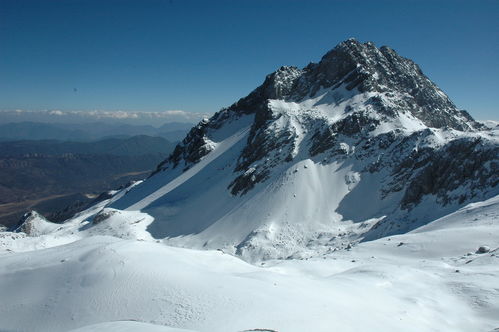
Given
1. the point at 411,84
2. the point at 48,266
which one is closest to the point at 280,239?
the point at 48,266

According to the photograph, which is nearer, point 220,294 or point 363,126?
point 220,294

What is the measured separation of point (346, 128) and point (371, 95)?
14.5m

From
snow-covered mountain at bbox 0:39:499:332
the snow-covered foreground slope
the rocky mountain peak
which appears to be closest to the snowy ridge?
snow-covered mountain at bbox 0:39:499:332

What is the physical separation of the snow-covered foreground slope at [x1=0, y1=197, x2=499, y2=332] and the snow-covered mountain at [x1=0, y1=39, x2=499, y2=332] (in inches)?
3.9

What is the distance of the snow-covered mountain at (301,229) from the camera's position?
15656 millimetres

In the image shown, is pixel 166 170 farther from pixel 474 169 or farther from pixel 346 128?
pixel 474 169

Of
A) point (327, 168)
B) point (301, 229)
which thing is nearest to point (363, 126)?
point (327, 168)

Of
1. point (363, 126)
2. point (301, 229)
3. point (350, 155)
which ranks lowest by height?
point (301, 229)

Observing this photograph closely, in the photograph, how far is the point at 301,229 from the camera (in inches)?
1999

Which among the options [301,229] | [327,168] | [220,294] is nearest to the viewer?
[220,294]

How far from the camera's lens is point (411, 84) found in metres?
88.8

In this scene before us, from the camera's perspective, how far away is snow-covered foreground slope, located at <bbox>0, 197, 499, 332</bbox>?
14.2 metres

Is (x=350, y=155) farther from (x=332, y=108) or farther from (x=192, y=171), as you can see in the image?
(x=192, y=171)

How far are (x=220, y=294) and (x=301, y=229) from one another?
36.5 meters
